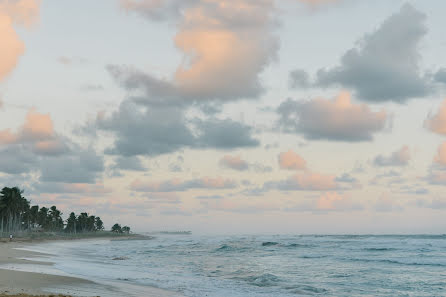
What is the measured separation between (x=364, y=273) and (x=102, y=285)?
74.4 feet

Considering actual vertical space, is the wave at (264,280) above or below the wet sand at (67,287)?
below

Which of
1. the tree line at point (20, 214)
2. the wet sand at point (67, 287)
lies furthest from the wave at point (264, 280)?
the tree line at point (20, 214)

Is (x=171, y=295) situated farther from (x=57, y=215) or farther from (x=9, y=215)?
(x=57, y=215)

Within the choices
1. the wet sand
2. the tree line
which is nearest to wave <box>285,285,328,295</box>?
the wet sand

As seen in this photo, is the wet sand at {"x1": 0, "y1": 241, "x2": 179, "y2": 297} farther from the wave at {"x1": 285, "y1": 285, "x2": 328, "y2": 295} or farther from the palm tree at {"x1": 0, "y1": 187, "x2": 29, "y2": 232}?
the palm tree at {"x1": 0, "y1": 187, "x2": 29, "y2": 232}

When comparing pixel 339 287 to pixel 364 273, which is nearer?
pixel 339 287

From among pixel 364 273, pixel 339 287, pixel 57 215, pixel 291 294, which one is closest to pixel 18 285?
pixel 291 294

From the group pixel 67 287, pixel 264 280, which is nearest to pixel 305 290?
pixel 264 280

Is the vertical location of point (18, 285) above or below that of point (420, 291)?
above

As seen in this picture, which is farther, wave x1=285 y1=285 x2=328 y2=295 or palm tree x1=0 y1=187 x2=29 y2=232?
palm tree x1=0 y1=187 x2=29 y2=232

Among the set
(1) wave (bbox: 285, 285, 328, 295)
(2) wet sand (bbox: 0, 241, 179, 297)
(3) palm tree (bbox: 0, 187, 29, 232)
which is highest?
(3) palm tree (bbox: 0, 187, 29, 232)

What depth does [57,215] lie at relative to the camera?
185250 millimetres

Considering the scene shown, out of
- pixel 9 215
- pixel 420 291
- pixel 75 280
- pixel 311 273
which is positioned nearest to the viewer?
pixel 75 280

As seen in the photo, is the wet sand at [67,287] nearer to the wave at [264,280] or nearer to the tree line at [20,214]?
the wave at [264,280]
